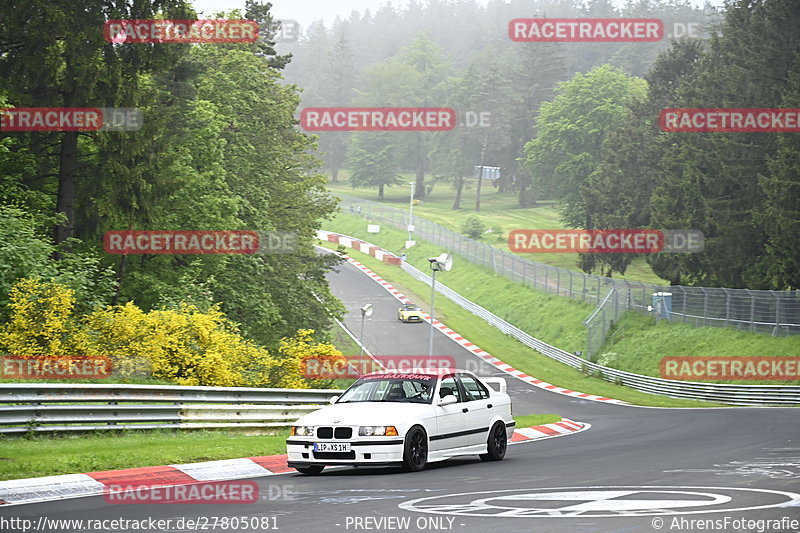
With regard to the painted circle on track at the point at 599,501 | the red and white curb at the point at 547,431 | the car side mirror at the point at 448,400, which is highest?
the car side mirror at the point at 448,400

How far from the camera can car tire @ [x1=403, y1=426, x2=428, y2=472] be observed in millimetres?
14047

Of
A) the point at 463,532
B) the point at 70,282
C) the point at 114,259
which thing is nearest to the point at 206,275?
the point at 114,259

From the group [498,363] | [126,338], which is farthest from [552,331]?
[126,338]

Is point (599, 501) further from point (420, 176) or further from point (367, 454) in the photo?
point (420, 176)

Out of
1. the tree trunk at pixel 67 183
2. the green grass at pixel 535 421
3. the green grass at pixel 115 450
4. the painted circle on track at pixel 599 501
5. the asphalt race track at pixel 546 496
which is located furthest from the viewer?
the tree trunk at pixel 67 183

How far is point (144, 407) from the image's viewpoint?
17.8m

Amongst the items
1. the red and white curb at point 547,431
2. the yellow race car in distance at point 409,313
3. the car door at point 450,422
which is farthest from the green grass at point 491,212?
the car door at point 450,422

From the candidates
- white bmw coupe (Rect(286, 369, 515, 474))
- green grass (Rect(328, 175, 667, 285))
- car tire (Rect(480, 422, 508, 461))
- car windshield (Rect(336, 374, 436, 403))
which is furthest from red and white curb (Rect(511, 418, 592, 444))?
green grass (Rect(328, 175, 667, 285))

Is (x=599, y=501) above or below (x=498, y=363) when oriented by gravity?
above

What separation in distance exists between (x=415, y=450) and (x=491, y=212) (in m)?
120

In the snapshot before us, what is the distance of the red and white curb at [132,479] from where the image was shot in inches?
442

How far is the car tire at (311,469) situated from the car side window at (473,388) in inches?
117

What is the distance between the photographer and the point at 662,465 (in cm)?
1542

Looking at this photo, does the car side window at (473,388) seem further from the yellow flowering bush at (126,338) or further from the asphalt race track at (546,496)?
the yellow flowering bush at (126,338)
